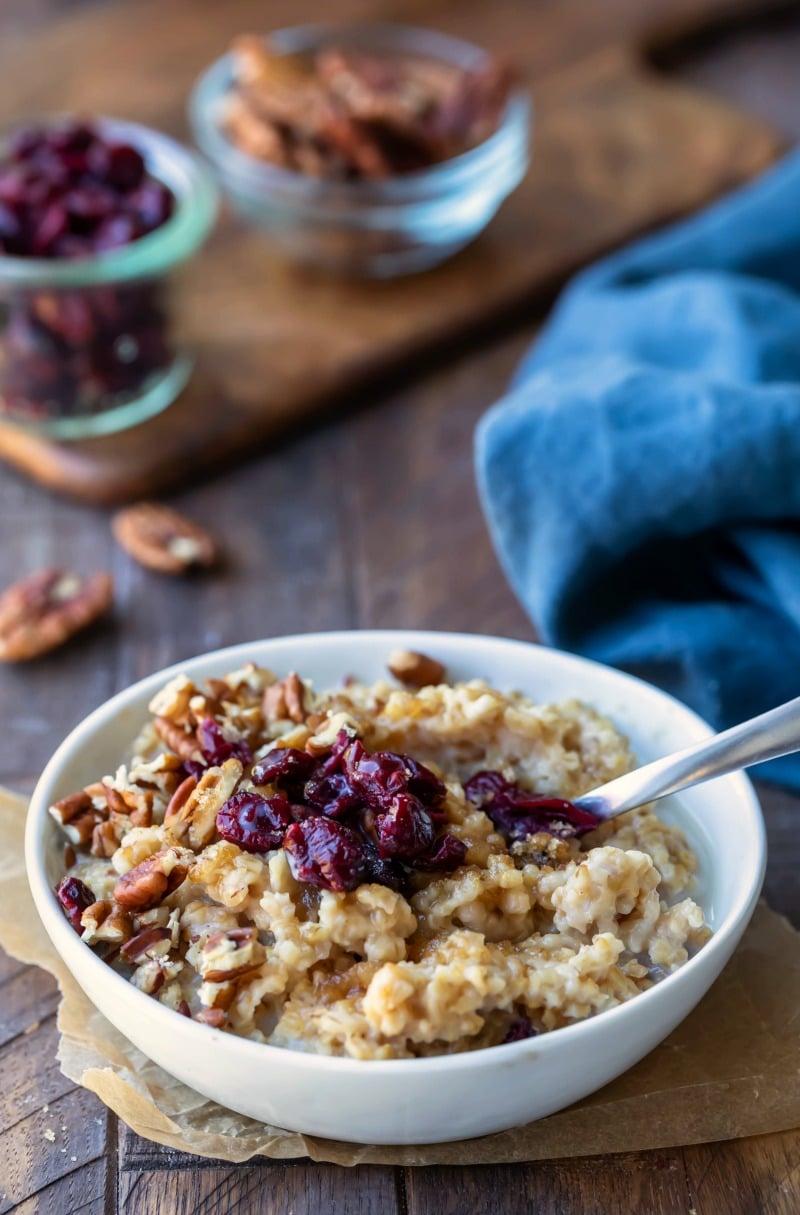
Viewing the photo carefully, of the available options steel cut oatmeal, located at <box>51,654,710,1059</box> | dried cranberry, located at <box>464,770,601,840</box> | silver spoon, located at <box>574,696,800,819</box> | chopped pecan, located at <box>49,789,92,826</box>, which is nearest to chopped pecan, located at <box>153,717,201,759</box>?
steel cut oatmeal, located at <box>51,654,710,1059</box>

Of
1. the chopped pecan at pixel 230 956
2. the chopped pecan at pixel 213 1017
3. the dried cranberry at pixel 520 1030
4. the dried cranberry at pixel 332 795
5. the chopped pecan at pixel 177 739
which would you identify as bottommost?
the dried cranberry at pixel 520 1030

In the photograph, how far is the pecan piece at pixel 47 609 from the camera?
200 cm

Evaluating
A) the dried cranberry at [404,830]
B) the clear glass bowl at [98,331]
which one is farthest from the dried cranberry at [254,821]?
the clear glass bowl at [98,331]

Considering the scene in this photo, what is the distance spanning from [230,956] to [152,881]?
12 cm

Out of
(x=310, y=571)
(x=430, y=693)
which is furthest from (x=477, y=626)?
(x=430, y=693)

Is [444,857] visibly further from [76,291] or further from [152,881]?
[76,291]

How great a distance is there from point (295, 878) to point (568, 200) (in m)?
2.04

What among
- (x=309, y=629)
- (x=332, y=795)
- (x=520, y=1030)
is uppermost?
(x=332, y=795)

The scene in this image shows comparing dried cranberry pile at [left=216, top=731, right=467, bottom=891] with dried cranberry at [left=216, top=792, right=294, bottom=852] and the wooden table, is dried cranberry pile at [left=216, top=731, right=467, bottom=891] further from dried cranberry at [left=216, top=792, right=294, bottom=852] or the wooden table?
the wooden table

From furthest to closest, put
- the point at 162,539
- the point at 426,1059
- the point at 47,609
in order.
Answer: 1. the point at 162,539
2. the point at 47,609
3. the point at 426,1059

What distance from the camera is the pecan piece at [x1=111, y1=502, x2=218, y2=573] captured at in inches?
84.7

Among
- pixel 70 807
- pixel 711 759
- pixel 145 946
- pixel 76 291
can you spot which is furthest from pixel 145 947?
pixel 76 291

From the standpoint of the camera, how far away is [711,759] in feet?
4.68

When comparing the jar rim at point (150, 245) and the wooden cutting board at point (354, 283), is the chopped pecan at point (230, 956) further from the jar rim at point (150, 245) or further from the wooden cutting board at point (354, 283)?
the jar rim at point (150, 245)
